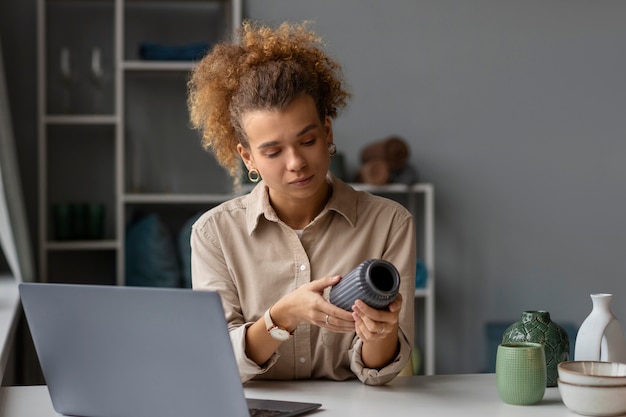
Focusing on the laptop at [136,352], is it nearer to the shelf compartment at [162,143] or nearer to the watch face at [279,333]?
the watch face at [279,333]

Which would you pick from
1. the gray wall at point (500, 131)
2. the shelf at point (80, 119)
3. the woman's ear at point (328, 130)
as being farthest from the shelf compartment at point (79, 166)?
the woman's ear at point (328, 130)

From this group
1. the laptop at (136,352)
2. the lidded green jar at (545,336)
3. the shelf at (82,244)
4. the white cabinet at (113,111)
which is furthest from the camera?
the white cabinet at (113,111)

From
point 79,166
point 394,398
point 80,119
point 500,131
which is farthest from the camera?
point 500,131

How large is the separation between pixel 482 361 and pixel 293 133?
291 cm

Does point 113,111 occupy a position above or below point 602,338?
above

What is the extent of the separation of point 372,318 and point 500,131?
118 inches

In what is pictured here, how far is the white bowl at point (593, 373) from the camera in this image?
1.39 meters

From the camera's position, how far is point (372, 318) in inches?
56.5

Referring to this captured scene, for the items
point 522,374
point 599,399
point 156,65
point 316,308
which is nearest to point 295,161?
point 316,308

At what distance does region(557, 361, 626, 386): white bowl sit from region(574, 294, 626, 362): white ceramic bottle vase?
8 cm

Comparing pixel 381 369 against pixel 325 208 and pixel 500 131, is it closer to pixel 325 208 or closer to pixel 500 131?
pixel 325 208

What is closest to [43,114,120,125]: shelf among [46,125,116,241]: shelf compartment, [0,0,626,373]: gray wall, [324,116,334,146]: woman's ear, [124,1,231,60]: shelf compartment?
[46,125,116,241]: shelf compartment

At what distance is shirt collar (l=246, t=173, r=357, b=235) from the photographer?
1780 millimetres

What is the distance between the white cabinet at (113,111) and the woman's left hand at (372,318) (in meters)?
2.69
